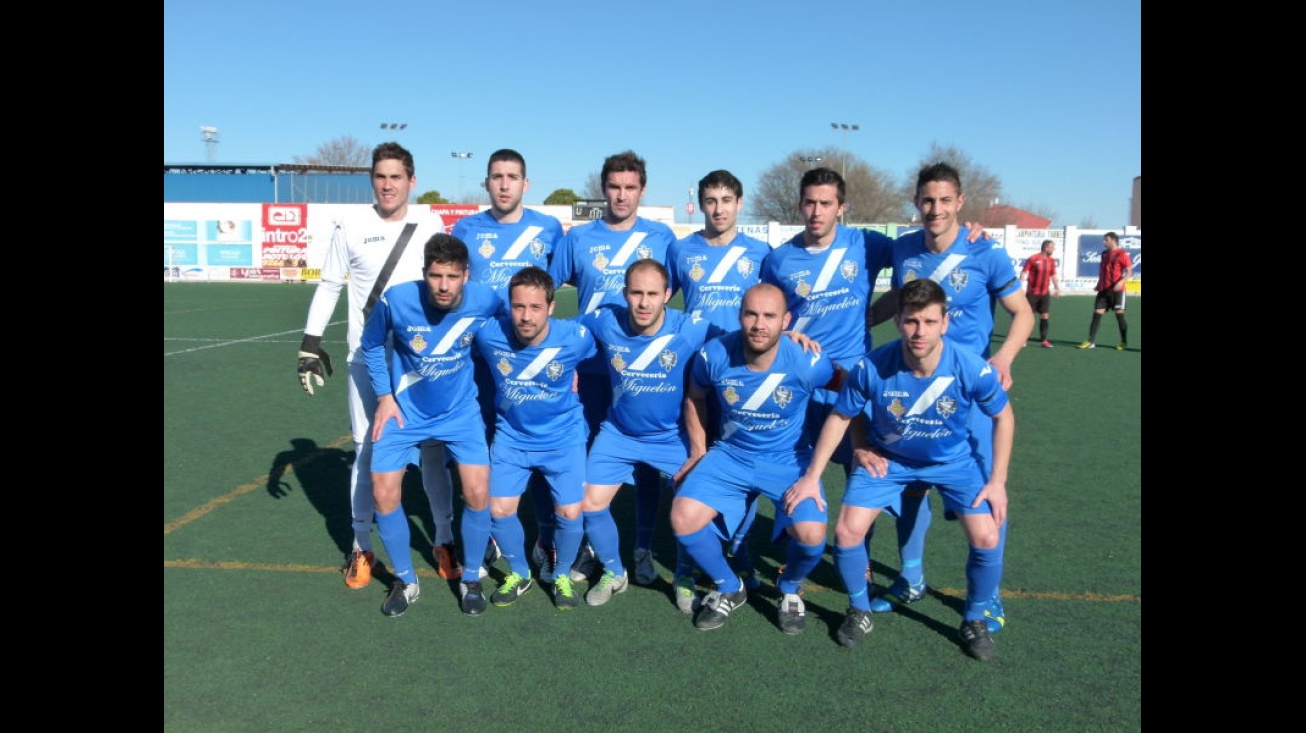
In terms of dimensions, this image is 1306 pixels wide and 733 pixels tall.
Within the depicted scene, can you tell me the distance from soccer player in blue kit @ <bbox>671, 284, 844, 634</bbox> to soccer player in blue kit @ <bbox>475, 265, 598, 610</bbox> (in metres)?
0.58

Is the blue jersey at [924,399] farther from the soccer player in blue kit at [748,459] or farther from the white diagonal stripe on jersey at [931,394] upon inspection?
the soccer player in blue kit at [748,459]

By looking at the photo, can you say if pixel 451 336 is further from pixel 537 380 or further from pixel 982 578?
pixel 982 578

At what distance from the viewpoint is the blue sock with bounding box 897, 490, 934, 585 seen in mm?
4285

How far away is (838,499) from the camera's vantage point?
6168 millimetres

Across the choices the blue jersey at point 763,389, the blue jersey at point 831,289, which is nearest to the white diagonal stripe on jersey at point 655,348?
the blue jersey at point 763,389

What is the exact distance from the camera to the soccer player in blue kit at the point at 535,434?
4.34m

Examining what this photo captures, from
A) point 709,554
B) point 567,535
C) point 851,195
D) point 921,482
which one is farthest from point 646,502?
point 851,195

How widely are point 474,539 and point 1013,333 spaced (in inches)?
108

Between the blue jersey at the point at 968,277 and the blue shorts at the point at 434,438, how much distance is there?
7.24 feet

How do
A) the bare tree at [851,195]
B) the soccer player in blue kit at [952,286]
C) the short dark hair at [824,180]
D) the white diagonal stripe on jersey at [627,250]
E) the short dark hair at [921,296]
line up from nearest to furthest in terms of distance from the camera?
the short dark hair at [921,296], the soccer player in blue kit at [952,286], the short dark hair at [824,180], the white diagonal stripe on jersey at [627,250], the bare tree at [851,195]

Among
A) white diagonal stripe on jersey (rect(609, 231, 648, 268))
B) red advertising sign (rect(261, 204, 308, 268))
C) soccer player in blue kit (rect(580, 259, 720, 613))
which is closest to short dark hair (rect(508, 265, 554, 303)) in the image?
soccer player in blue kit (rect(580, 259, 720, 613))

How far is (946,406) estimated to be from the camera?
3795mm
